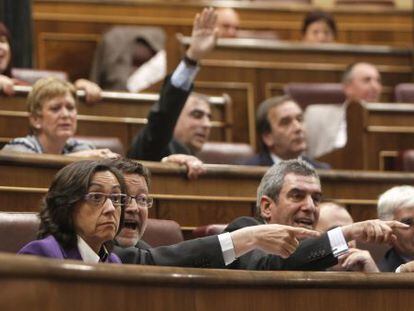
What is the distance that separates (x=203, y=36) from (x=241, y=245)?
2.80 feet

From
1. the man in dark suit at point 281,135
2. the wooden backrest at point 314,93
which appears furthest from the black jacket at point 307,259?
the wooden backrest at point 314,93

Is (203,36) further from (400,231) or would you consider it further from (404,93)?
(404,93)

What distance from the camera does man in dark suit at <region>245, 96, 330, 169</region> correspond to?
2.38 metres

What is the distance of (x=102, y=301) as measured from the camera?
115cm

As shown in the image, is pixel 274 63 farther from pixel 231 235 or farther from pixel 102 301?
pixel 102 301

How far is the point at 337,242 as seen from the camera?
150 centimetres

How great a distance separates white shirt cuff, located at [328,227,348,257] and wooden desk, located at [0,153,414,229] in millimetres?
488

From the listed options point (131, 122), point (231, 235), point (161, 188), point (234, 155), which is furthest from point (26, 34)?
point (231, 235)

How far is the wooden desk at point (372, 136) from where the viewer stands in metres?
2.58

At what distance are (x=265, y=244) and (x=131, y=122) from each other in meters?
1.10

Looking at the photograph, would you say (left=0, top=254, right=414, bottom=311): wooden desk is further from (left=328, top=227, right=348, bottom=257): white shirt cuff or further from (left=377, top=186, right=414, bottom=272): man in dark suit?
(left=377, top=186, right=414, bottom=272): man in dark suit

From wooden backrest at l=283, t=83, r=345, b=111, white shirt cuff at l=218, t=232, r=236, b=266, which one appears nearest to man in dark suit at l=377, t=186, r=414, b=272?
white shirt cuff at l=218, t=232, r=236, b=266

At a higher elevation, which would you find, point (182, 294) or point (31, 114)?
point (31, 114)

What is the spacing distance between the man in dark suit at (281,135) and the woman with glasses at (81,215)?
0.96m
